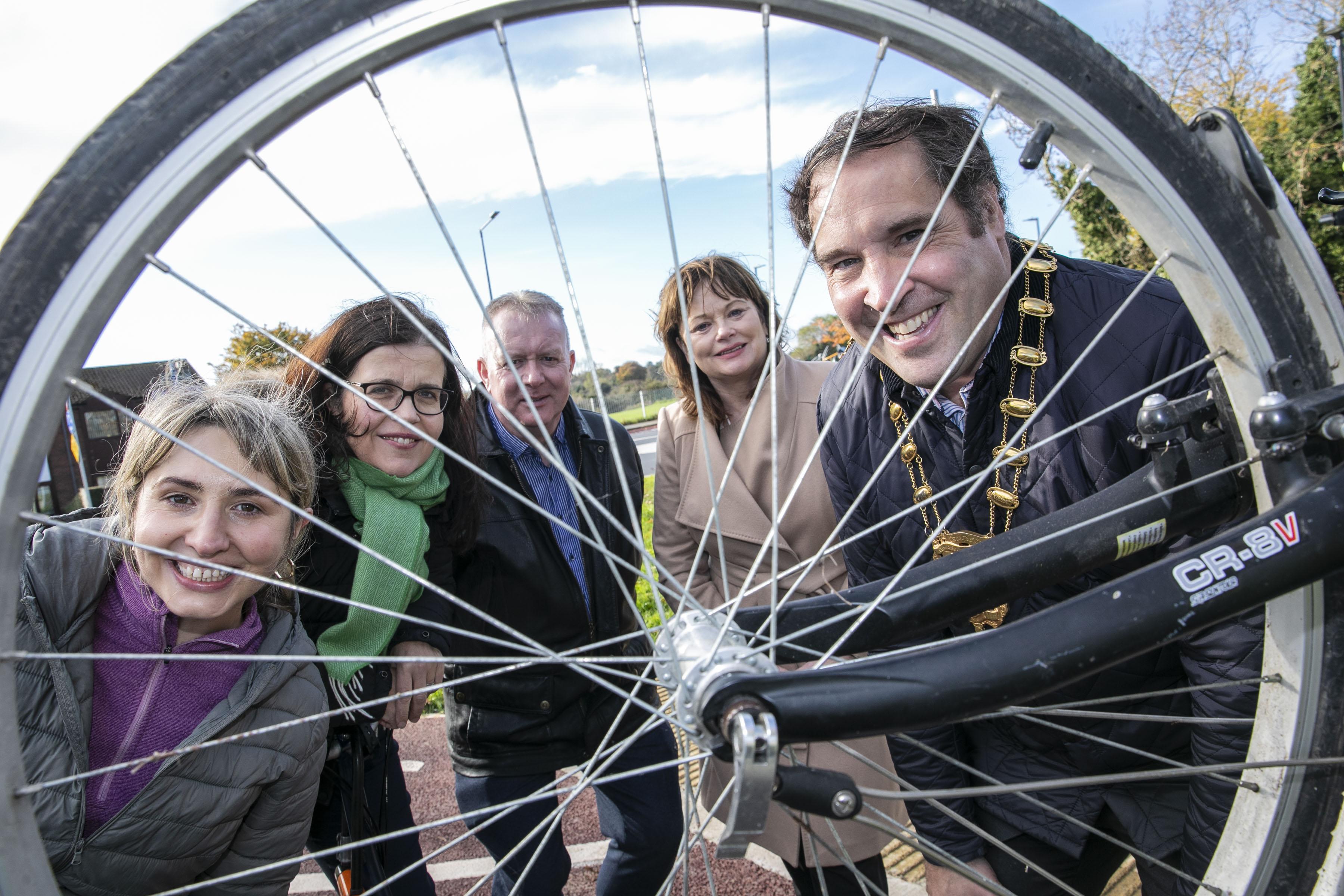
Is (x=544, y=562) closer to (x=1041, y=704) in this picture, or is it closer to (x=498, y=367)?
(x=498, y=367)

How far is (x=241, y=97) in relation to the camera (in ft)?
3.80

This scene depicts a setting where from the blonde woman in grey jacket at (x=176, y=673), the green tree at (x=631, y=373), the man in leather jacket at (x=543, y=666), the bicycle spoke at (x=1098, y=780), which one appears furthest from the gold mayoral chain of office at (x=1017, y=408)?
the green tree at (x=631, y=373)

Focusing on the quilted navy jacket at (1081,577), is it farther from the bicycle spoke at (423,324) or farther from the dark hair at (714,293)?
the dark hair at (714,293)

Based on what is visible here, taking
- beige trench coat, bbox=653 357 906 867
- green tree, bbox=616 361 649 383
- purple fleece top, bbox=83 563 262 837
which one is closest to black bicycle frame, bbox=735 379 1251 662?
beige trench coat, bbox=653 357 906 867

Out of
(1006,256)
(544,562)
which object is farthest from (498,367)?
(1006,256)

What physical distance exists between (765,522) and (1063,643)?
5.65 feet

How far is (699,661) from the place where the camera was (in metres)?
1.23

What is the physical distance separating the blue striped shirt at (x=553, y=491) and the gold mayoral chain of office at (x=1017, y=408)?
1.38 m

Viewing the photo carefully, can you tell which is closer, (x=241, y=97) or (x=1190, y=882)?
(x=241, y=97)

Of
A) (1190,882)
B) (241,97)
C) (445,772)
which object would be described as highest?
(241,97)

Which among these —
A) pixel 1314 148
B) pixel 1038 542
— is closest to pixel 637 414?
pixel 1314 148

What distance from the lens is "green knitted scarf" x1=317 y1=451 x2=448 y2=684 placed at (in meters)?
2.26

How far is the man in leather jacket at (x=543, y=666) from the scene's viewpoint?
8.82ft

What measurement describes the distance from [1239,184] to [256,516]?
2.06 meters
